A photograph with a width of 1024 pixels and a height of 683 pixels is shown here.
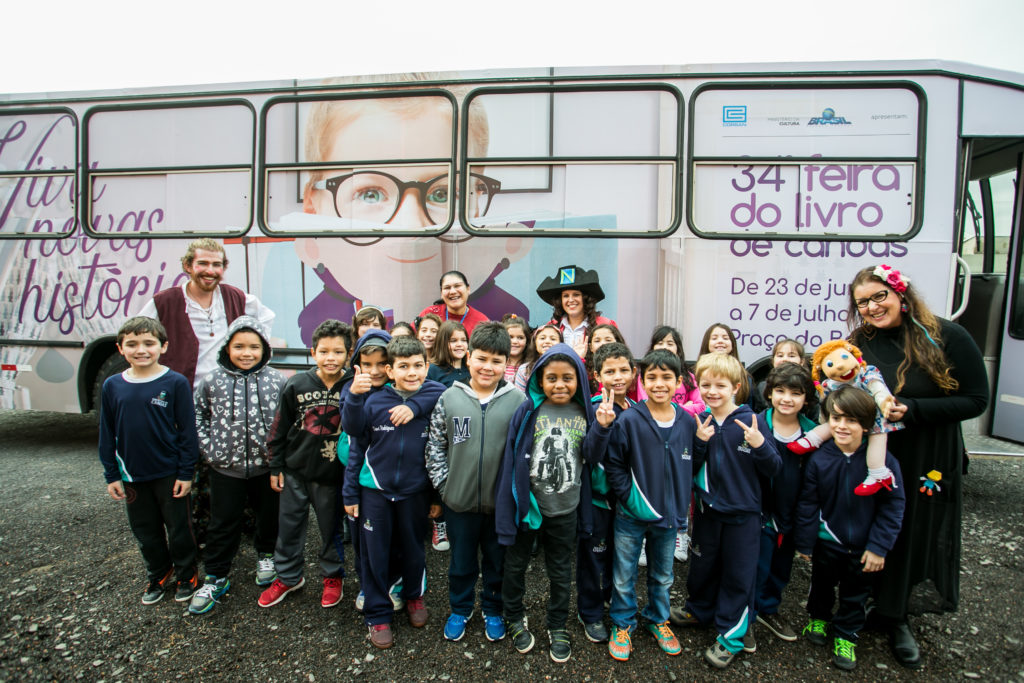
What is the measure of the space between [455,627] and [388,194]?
3198 mm

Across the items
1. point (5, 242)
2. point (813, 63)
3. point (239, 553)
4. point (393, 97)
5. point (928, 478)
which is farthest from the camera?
point (5, 242)

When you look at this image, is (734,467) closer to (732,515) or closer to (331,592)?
(732,515)

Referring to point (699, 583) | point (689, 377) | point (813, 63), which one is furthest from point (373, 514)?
point (813, 63)

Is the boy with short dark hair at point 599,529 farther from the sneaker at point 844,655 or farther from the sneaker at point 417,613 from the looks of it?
the sneaker at point 844,655

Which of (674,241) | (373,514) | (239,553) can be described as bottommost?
(239,553)

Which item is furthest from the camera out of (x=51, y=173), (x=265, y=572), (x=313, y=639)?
(x=51, y=173)

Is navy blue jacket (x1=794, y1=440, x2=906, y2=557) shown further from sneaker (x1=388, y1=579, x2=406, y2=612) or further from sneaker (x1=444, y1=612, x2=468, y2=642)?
sneaker (x1=388, y1=579, x2=406, y2=612)

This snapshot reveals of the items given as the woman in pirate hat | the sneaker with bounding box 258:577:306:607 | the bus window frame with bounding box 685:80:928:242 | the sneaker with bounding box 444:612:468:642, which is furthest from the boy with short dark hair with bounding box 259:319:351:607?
the bus window frame with bounding box 685:80:928:242

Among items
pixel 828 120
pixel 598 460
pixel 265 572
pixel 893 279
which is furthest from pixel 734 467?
pixel 828 120

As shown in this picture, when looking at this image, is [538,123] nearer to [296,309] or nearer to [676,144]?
[676,144]

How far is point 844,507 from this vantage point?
232 centimetres

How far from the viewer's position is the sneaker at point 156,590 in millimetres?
2668

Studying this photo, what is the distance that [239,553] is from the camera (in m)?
3.21

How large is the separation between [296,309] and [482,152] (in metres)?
2.05
